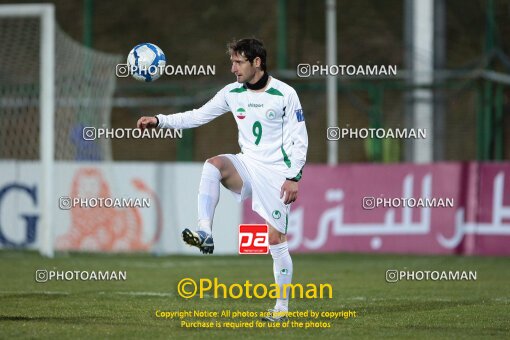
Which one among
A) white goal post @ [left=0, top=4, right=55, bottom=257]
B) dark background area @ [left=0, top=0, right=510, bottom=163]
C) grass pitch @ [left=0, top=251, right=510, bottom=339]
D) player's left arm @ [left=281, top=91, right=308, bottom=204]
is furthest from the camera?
dark background area @ [left=0, top=0, right=510, bottom=163]

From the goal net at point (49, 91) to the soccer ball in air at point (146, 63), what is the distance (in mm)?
6900

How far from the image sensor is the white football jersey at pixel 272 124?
8.73 m

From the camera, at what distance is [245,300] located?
34.2 ft

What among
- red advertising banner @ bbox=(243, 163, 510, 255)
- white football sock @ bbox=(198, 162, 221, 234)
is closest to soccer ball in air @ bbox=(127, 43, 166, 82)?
white football sock @ bbox=(198, 162, 221, 234)

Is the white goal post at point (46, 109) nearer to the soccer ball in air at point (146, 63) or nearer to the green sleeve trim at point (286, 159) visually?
the soccer ball in air at point (146, 63)

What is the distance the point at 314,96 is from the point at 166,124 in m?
14.4

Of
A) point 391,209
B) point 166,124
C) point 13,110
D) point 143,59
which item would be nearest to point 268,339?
point 166,124

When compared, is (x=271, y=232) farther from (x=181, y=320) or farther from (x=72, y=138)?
(x=72, y=138)

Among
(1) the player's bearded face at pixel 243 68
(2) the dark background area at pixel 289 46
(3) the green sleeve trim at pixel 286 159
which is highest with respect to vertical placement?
(2) the dark background area at pixel 289 46

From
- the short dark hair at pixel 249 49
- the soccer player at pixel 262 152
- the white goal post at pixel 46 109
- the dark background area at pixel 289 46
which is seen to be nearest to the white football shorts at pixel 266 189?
the soccer player at pixel 262 152

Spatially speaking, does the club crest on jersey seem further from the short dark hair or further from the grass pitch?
the grass pitch

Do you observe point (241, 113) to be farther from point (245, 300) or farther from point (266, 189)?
point (245, 300)

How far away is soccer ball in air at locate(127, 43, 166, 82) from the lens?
374 inches

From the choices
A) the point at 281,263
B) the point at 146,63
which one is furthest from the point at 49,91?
the point at 281,263
